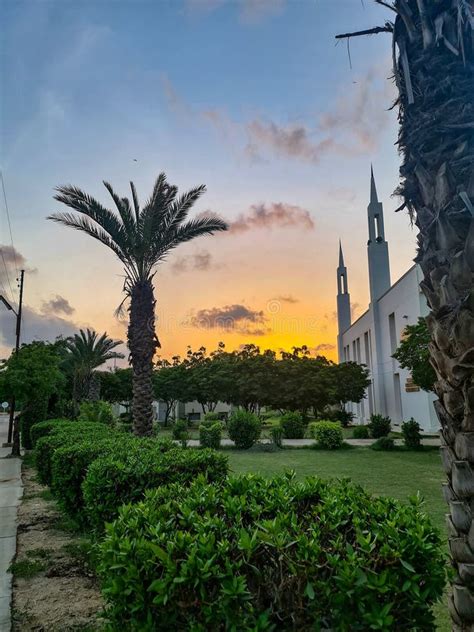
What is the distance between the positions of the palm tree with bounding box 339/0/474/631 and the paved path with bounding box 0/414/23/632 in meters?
3.65

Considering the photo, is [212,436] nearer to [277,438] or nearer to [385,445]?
[277,438]

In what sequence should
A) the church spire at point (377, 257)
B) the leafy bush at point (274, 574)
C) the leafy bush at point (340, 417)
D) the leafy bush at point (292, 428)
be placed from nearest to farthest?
the leafy bush at point (274, 574), the leafy bush at point (292, 428), the leafy bush at point (340, 417), the church spire at point (377, 257)

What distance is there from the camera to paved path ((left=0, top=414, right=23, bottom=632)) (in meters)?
3.94

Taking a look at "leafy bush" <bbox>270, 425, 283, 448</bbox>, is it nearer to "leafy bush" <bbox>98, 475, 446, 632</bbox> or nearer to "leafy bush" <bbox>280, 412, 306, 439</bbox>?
"leafy bush" <bbox>280, 412, 306, 439</bbox>

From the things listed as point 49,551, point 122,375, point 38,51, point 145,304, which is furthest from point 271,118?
point 122,375

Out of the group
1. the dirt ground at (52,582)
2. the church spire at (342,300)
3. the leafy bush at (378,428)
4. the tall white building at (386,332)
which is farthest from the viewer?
the church spire at (342,300)

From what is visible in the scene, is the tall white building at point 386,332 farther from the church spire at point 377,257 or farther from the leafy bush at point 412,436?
the leafy bush at point 412,436

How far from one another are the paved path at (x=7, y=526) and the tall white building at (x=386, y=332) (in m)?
20.9

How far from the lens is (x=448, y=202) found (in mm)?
2299

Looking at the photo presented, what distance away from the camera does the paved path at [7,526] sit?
12.9ft

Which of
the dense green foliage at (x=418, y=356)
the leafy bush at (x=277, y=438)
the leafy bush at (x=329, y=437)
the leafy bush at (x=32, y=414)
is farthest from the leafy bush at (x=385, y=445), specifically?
the leafy bush at (x=32, y=414)

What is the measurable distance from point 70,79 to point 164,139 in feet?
6.78

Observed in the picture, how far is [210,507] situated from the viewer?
2711mm

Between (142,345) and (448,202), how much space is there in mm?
10211
